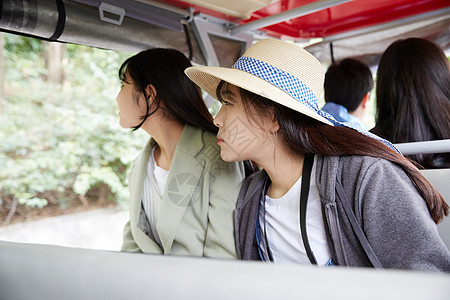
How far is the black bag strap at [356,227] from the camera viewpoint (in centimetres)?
114

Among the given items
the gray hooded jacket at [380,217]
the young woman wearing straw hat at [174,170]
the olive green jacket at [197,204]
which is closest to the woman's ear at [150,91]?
the young woman wearing straw hat at [174,170]

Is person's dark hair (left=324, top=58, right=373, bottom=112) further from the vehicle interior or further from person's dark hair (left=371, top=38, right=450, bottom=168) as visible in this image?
person's dark hair (left=371, top=38, right=450, bottom=168)

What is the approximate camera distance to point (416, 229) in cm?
106

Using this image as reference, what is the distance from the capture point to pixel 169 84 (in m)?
1.76

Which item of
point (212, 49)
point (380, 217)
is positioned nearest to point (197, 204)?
point (380, 217)

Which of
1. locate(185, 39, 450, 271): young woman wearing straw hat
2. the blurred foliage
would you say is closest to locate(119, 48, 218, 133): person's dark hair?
locate(185, 39, 450, 271): young woman wearing straw hat

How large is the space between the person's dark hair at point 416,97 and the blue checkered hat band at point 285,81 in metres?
0.73

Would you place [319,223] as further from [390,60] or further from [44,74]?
[44,74]

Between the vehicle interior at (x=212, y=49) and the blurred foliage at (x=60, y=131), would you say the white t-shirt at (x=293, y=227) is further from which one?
the blurred foliage at (x=60, y=131)

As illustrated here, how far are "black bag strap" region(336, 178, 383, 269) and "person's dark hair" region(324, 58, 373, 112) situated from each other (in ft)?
4.83

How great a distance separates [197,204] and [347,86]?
4.62ft

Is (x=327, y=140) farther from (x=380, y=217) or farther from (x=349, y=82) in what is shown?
(x=349, y=82)

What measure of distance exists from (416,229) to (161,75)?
1.20m

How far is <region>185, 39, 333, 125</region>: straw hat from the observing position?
50.0 inches
